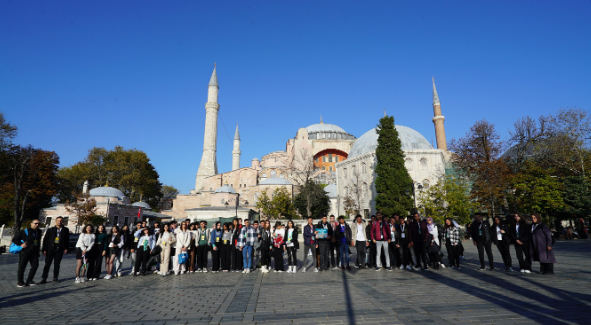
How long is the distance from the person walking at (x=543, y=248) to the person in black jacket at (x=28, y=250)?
11601mm

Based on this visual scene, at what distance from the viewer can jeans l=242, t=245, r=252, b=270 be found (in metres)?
9.05

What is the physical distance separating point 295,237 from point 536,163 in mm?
26177

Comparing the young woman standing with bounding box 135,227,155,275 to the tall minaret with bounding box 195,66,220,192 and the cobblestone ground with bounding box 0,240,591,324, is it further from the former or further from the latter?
the tall minaret with bounding box 195,66,220,192

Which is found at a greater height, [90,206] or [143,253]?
[90,206]

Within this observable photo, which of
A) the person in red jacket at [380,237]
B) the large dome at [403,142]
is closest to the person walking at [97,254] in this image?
the person in red jacket at [380,237]

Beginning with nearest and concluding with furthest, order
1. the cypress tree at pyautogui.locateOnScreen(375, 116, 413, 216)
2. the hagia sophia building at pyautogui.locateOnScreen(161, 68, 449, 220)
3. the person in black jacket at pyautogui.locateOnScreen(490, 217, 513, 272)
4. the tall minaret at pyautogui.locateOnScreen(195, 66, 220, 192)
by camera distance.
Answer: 1. the person in black jacket at pyautogui.locateOnScreen(490, 217, 513, 272)
2. the cypress tree at pyautogui.locateOnScreen(375, 116, 413, 216)
3. the hagia sophia building at pyautogui.locateOnScreen(161, 68, 449, 220)
4. the tall minaret at pyautogui.locateOnScreen(195, 66, 220, 192)

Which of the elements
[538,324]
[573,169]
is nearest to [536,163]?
[573,169]

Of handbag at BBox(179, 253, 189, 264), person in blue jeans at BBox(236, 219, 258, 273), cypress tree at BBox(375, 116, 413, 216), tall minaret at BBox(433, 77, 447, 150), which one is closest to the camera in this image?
handbag at BBox(179, 253, 189, 264)

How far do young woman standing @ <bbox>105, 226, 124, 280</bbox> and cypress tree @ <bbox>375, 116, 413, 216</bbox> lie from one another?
2129cm

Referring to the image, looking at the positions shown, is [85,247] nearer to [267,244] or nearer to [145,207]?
[267,244]

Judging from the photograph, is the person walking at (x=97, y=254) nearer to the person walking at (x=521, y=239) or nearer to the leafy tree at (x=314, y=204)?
the person walking at (x=521, y=239)

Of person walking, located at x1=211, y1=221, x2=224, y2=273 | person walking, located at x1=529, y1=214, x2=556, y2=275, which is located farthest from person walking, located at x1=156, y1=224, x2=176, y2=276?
person walking, located at x1=529, y1=214, x2=556, y2=275

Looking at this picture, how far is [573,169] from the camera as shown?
22422mm

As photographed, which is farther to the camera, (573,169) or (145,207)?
(145,207)
